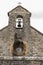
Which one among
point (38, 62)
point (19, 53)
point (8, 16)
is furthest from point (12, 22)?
point (38, 62)

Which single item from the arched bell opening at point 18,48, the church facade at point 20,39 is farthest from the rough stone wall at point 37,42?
the arched bell opening at point 18,48

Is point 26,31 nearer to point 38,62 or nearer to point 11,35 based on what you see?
point 11,35

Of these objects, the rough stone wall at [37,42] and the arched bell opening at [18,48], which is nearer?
the rough stone wall at [37,42]

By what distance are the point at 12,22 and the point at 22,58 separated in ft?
10.8

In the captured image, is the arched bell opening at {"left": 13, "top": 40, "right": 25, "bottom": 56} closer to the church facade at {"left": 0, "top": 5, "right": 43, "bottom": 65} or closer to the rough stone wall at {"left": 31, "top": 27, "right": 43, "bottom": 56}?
the church facade at {"left": 0, "top": 5, "right": 43, "bottom": 65}

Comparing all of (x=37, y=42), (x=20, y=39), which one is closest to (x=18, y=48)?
(x=20, y=39)

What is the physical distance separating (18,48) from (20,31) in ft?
4.92

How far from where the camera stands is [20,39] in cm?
2009

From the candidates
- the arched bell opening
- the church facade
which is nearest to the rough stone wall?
the church facade

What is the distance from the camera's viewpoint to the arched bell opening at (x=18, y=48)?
65.6 ft

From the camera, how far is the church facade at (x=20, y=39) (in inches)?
781

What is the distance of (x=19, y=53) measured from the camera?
2005 centimetres

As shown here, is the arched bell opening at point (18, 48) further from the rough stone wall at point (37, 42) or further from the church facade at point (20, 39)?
the rough stone wall at point (37, 42)

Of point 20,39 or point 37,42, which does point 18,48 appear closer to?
point 20,39
